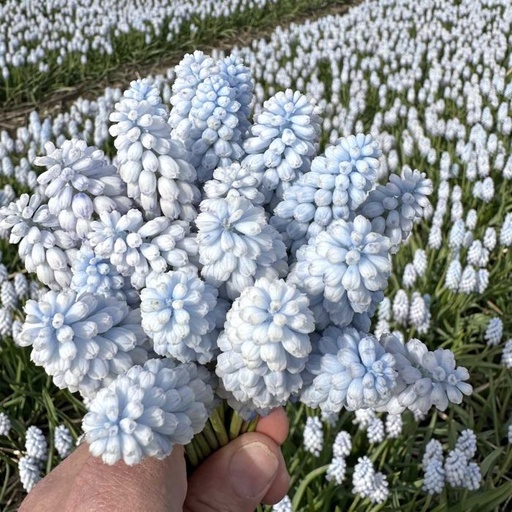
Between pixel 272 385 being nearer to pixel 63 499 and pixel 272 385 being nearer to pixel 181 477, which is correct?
pixel 181 477

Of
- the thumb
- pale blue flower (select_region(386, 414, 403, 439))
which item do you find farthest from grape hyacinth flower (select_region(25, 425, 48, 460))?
pale blue flower (select_region(386, 414, 403, 439))

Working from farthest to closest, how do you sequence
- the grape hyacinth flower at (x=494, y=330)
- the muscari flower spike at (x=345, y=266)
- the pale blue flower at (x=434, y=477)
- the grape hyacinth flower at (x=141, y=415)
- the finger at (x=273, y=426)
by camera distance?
the grape hyacinth flower at (x=494, y=330) → the pale blue flower at (x=434, y=477) → the finger at (x=273, y=426) → the muscari flower spike at (x=345, y=266) → the grape hyacinth flower at (x=141, y=415)

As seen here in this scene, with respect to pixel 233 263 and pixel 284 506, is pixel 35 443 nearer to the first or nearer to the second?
pixel 284 506

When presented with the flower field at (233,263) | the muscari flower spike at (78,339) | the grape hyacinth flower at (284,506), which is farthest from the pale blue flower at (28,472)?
the muscari flower spike at (78,339)

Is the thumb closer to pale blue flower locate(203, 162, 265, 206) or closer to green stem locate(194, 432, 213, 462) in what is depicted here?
green stem locate(194, 432, 213, 462)

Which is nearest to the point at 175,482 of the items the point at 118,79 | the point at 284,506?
the point at 284,506

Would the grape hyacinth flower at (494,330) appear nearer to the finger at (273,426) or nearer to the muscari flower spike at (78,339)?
the finger at (273,426)

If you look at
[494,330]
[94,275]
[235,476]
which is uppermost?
[94,275]
